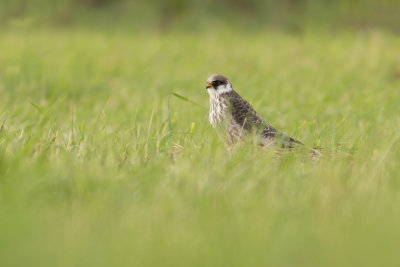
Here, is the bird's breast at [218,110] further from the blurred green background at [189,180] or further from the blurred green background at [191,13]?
the blurred green background at [191,13]

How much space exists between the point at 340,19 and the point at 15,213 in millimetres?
15301

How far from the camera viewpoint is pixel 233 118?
17.9 feet

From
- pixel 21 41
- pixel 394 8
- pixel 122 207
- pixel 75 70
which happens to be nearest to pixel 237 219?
pixel 122 207

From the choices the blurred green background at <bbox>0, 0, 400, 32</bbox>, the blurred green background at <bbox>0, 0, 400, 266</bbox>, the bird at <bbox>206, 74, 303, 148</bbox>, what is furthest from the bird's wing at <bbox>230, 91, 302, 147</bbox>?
the blurred green background at <bbox>0, 0, 400, 32</bbox>

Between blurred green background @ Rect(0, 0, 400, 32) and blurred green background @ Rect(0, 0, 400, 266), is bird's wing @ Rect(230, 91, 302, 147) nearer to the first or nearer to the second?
blurred green background @ Rect(0, 0, 400, 266)

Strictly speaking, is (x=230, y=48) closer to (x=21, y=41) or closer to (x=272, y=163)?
(x=21, y=41)

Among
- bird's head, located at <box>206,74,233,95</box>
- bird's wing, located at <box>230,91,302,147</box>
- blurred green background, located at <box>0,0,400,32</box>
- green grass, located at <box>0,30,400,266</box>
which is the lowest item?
green grass, located at <box>0,30,400,266</box>

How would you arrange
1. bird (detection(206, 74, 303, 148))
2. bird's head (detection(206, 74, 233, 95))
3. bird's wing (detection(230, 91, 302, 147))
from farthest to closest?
bird's head (detection(206, 74, 233, 95))
bird (detection(206, 74, 303, 148))
bird's wing (detection(230, 91, 302, 147))

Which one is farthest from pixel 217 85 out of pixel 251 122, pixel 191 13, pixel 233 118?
pixel 191 13

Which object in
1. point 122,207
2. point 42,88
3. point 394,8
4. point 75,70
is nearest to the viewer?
point 122,207

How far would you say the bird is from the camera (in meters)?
5.17

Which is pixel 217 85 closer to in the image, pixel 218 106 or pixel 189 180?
pixel 218 106

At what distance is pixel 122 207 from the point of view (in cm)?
342

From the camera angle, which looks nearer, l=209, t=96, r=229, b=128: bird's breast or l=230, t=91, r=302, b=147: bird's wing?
l=230, t=91, r=302, b=147: bird's wing
